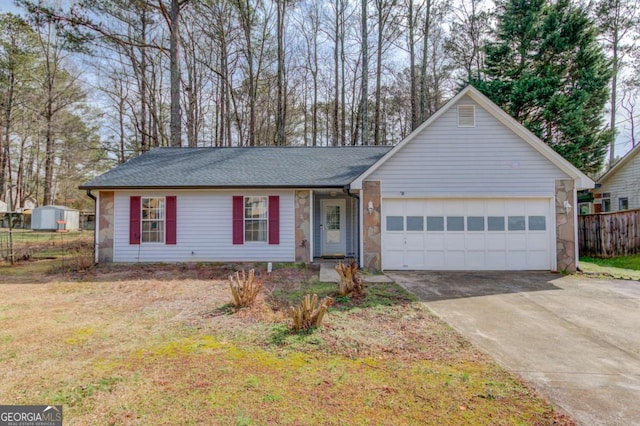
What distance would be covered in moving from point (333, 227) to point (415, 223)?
11.2 feet

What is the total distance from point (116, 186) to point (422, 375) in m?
9.97

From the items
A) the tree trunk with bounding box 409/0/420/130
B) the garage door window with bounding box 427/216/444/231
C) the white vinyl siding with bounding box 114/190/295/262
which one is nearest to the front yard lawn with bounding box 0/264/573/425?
the garage door window with bounding box 427/216/444/231

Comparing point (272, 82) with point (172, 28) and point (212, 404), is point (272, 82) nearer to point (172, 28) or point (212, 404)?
point (172, 28)

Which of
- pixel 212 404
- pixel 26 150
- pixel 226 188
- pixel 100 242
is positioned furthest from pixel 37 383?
pixel 26 150

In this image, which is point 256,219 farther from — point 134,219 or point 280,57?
point 280,57

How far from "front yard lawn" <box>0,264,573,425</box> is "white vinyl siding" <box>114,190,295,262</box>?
4.15 meters

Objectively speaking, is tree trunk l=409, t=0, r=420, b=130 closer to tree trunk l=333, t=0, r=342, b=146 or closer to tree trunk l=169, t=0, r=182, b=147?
tree trunk l=333, t=0, r=342, b=146

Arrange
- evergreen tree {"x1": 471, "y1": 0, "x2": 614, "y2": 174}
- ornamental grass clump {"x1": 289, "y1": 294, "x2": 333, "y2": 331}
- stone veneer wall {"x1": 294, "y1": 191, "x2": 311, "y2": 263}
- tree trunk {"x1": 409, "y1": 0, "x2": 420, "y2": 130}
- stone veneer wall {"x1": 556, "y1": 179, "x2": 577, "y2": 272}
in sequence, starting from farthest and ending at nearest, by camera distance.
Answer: tree trunk {"x1": 409, "y1": 0, "x2": 420, "y2": 130} → evergreen tree {"x1": 471, "y1": 0, "x2": 614, "y2": 174} → stone veneer wall {"x1": 294, "y1": 191, "x2": 311, "y2": 263} → stone veneer wall {"x1": 556, "y1": 179, "x2": 577, "y2": 272} → ornamental grass clump {"x1": 289, "y1": 294, "x2": 333, "y2": 331}

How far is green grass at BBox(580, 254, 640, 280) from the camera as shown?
29.8ft

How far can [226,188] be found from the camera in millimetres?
10023

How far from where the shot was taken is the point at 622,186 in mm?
15531

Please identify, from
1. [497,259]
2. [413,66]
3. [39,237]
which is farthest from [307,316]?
[39,237]

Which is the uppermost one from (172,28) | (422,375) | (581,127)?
(172,28)

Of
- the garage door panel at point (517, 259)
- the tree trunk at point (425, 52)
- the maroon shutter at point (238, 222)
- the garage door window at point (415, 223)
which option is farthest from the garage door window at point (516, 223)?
the tree trunk at point (425, 52)
